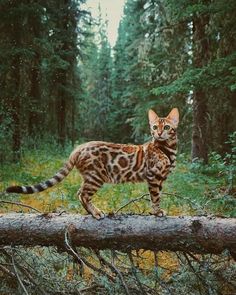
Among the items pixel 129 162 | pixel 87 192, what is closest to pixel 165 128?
pixel 129 162

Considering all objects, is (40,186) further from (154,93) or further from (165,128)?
(154,93)

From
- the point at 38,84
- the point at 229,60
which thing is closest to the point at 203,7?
the point at 229,60

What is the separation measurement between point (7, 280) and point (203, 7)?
734 centimetres

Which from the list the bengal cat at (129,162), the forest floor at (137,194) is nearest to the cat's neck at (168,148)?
the bengal cat at (129,162)

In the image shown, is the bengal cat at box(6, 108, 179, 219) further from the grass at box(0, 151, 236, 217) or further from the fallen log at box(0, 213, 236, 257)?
the grass at box(0, 151, 236, 217)

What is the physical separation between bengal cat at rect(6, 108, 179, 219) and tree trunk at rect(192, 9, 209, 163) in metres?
8.49

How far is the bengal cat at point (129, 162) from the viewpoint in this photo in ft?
19.8

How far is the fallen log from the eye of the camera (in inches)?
214

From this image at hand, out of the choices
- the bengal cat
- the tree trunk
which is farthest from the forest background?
the bengal cat

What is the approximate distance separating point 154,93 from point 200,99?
6.18 ft

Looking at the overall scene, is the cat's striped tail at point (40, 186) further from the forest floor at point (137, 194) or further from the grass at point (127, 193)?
the grass at point (127, 193)

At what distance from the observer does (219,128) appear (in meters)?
17.5

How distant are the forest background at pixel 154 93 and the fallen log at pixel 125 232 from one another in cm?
56

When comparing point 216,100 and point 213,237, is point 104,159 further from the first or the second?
point 216,100
